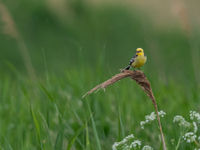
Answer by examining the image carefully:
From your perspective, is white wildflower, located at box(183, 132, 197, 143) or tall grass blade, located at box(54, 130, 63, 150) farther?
tall grass blade, located at box(54, 130, 63, 150)

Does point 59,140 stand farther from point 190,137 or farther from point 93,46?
point 93,46

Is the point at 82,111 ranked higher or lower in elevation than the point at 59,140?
higher

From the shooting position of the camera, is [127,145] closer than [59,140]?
Yes

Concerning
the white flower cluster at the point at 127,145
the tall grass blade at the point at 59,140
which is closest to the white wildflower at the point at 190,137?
the white flower cluster at the point at 127,145

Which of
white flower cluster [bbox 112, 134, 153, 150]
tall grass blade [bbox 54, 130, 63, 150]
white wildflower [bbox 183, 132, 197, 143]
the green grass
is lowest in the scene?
white wildflower [bbox 183, 132, 197, 143]

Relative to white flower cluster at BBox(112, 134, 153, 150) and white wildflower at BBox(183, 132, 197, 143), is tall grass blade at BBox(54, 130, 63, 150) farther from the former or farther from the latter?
white wildflower at BBox(183, 132, 197, 143)

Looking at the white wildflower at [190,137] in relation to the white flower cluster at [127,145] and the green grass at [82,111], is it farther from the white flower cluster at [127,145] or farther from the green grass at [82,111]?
the green grass at [82,111]

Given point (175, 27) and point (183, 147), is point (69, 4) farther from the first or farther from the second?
point (183, 147)

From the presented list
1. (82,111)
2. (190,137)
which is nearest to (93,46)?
(82,111)

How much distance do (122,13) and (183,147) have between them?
36.3 ft

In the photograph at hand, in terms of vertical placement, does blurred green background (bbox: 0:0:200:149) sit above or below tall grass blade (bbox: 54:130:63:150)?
above

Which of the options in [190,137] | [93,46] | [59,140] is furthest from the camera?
[93,46]

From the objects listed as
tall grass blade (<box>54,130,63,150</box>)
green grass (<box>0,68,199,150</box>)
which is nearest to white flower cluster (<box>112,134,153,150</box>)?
tall grass blade (<box>54,130,63,150</box>)

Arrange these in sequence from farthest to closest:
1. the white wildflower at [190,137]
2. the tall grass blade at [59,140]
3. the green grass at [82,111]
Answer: the green grass at [82,111], the tall grass blade at [59,140], the white wildflower at [190,137]
